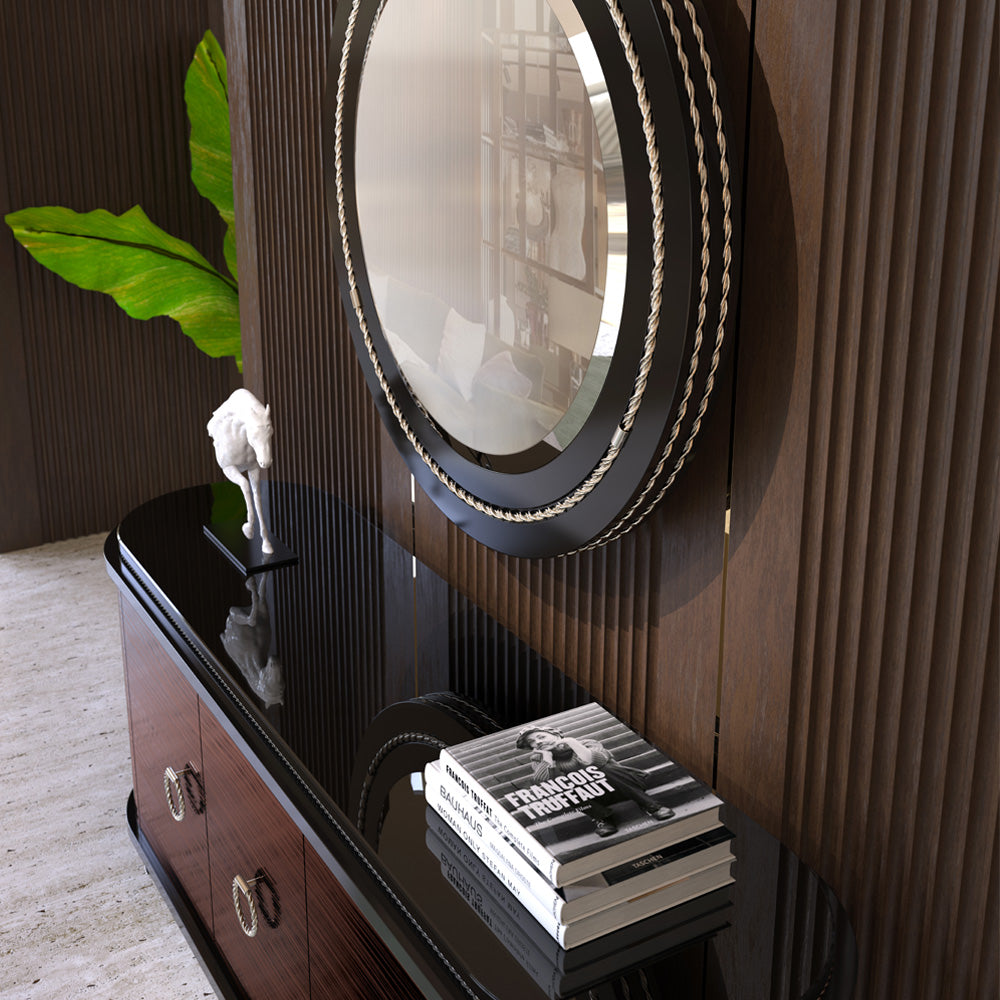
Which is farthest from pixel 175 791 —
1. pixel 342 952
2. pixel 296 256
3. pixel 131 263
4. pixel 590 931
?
pixel 131 263

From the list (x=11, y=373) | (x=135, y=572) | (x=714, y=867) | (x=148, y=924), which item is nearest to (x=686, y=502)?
(x=714, y=867)

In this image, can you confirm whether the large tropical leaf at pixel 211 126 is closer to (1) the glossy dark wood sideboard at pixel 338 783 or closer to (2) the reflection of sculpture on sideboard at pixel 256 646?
(1) the glossy dark wood sideboard at pixel 338 783

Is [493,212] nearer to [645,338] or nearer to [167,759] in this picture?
[645,338]

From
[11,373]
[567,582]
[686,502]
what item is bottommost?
[11,373]

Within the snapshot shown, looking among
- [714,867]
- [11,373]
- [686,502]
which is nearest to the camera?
[714,867]

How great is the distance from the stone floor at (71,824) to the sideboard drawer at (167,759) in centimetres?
12

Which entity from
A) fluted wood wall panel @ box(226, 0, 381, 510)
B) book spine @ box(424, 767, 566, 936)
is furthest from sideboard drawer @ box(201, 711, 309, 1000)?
fluted wood wall panel @ box(226, 0, 381, 510)

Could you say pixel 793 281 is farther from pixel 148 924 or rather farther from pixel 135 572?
pixel 148 924

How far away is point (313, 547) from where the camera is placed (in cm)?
183

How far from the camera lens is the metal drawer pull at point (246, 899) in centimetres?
150

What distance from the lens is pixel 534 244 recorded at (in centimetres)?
120

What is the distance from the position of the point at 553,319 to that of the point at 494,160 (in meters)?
0.21

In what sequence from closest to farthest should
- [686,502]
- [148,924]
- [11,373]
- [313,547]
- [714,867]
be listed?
[714,867] < [686,502] < [313,547] < [148,924] < [11,373]

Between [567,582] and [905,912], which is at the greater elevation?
[567,582]
